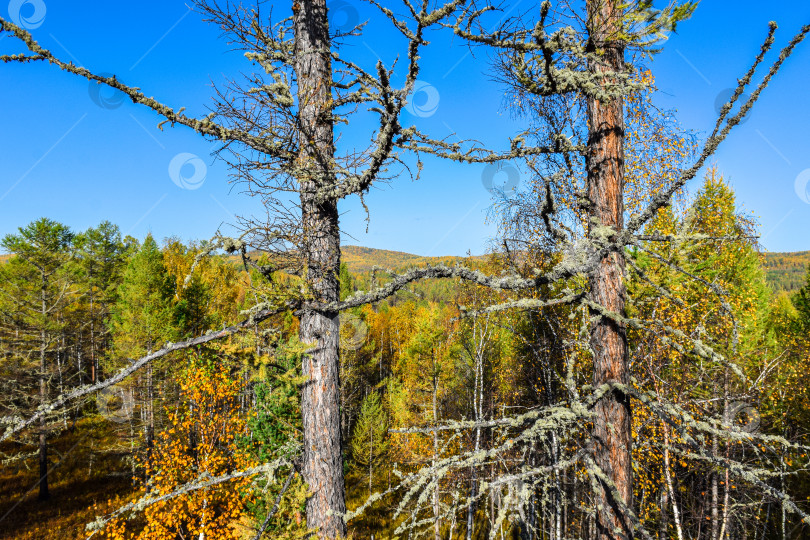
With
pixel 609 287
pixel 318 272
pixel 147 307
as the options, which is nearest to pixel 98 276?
pixel 147 307

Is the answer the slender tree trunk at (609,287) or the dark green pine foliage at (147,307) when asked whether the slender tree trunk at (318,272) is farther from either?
the dark green pine foliage at (147,307)

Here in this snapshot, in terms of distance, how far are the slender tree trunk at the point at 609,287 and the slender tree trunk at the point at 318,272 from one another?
212 centimetres

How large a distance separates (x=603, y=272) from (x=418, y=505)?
79.6 inches

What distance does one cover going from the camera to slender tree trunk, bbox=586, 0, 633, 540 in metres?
2.46

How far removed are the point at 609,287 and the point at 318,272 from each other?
234 cm

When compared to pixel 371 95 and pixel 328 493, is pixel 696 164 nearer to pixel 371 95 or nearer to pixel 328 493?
pixel 371 95

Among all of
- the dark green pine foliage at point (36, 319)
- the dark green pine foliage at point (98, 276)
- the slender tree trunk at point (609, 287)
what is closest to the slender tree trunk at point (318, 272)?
the slender tree trunk at point (609, 287)

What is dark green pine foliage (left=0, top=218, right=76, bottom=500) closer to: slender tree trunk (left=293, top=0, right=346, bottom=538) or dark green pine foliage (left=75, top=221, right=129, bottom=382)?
dark green pine foliage (left=75, top=221, right=129, bottom=382)

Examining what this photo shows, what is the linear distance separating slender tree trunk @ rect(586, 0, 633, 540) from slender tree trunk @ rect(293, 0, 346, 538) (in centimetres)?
212

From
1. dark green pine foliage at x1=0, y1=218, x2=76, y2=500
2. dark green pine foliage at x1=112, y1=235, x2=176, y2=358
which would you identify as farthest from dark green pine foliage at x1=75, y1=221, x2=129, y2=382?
dark green pine foliage at x1=112, y1=235, x2=176, y2=358

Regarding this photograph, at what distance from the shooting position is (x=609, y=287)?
8.57 feet

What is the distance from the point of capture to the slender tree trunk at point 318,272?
308 centimetres

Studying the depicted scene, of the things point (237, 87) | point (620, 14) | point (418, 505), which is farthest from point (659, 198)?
point (237, 87)

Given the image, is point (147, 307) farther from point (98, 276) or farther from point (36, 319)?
point (98, 276)
